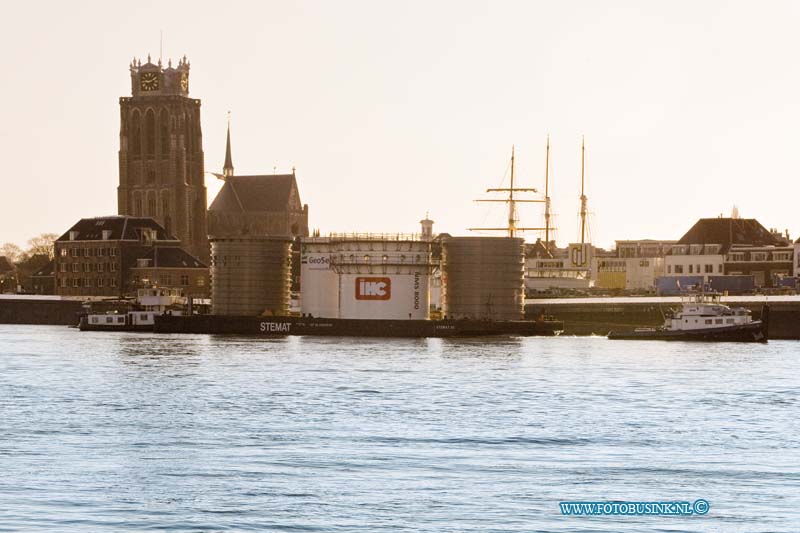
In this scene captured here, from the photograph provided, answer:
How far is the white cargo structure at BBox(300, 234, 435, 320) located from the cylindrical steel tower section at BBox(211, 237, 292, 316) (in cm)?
1066

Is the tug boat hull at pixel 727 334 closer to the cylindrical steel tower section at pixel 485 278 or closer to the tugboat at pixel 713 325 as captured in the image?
the tugboat at pixel 713 325

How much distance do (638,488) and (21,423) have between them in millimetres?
25635

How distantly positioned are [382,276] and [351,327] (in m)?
6.17

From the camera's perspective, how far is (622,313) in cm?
17075

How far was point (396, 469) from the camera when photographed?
4500cm

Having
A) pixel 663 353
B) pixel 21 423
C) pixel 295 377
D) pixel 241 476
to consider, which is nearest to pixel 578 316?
pixel 663 353

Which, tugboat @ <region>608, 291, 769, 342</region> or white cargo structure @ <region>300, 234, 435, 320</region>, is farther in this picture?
white cargo structure @ <region>300, 234, 435, 320</region>

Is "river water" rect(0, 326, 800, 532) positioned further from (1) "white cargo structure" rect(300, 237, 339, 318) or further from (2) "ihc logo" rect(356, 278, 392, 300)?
(1) "white cargo structure" rect(300, 237, 339, 318)

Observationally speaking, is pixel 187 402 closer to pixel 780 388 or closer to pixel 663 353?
pixel 780 388

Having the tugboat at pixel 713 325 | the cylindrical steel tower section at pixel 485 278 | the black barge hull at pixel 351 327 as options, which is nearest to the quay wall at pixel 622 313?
the black barge hull at pixel 351 327

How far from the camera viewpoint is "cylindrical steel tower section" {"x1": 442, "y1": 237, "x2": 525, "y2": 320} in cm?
15275

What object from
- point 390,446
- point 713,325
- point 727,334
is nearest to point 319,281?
point 713,325

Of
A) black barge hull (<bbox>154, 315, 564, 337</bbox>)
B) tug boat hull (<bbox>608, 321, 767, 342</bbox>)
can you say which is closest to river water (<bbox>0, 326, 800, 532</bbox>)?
tug boat hull (<bbox>608, 321, 767, 342</bbox>)

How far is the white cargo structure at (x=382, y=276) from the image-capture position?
498ft
